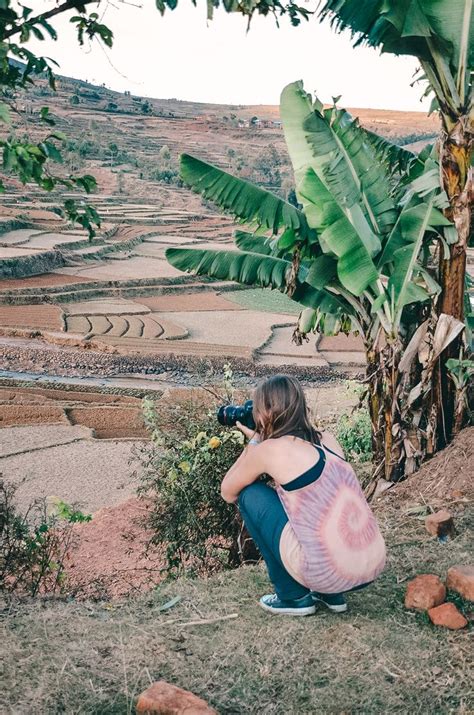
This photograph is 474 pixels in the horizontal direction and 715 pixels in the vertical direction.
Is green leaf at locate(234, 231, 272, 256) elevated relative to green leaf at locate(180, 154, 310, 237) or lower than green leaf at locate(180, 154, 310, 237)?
lower

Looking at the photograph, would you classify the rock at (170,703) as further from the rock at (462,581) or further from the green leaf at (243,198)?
the green leaf at (243,198)

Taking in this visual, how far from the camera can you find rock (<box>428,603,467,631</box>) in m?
3.03

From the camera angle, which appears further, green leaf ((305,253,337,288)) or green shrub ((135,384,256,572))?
green shrub ((135,384,256,572))

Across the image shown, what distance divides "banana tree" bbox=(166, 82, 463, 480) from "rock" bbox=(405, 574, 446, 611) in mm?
2130

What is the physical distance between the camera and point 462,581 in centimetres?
316

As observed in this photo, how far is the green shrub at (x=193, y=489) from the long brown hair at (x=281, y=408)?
251 cm

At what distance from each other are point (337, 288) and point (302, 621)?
9.61 feet

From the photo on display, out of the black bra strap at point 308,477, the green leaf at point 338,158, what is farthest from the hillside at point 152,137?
the black bra strap at point 308,477

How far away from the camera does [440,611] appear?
307 centimetres

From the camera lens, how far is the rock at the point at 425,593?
3160 mm

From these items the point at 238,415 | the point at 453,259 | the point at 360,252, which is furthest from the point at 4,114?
the point at 453,259

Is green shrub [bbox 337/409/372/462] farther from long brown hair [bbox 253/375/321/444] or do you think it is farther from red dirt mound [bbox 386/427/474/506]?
long brown hair [bbox 253/375/321/444]

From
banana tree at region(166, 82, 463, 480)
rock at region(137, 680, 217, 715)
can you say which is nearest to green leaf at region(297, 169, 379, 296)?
banana tree at region(166, 82, 463, 480)

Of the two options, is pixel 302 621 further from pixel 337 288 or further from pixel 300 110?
pixel 300 110
